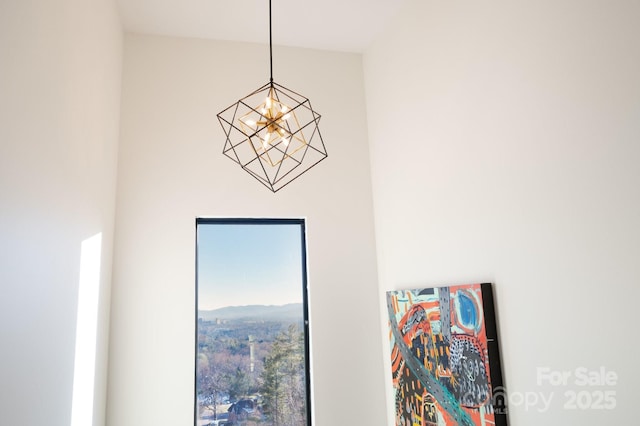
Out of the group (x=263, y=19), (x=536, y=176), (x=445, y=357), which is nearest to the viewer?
(x=536, y=176)

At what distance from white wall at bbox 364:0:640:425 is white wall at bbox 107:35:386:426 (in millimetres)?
613

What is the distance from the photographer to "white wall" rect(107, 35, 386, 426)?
9.14 ft

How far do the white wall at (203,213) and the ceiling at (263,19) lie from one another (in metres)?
0.10

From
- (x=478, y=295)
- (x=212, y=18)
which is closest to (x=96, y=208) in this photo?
(x=212, y=18)

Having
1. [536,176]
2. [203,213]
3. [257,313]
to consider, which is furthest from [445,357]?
[203,213]

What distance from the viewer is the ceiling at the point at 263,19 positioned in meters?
2.86

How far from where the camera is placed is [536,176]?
71.2 inches

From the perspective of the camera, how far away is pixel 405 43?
2885 mm

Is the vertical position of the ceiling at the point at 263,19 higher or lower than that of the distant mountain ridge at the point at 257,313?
higher

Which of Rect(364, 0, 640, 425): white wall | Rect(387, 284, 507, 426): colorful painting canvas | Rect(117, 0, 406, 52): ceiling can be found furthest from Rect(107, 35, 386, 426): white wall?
Rect(364, 0, 640, 425): white wall

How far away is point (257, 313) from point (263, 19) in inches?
74.8

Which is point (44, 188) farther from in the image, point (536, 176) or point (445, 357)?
point (445, 357)

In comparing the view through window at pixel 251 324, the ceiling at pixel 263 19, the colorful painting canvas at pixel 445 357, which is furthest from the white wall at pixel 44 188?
the colorful painting canvas at pixel 445 357

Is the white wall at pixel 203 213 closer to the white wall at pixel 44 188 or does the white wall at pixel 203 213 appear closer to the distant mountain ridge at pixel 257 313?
the distant mountain ridge at pixel 257 313
